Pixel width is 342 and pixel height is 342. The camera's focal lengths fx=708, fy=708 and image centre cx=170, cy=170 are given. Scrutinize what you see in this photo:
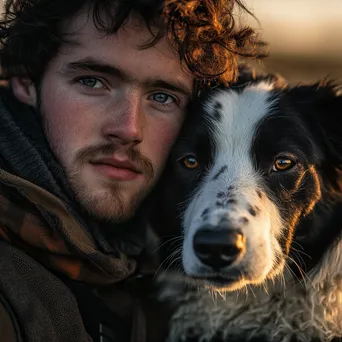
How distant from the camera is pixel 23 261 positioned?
2.65 m

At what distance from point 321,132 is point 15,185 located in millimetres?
1579

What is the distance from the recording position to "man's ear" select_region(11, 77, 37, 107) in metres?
3.48

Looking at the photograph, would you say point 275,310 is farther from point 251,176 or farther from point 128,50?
point 128,50

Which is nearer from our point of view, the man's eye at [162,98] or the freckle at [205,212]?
the freckle at [205,212]

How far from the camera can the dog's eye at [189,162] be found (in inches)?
134

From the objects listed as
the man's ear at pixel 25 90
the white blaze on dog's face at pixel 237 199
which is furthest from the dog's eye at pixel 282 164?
the man's ear at pixel 25 90

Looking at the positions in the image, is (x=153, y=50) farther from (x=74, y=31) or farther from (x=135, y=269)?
(x=135, y=269)

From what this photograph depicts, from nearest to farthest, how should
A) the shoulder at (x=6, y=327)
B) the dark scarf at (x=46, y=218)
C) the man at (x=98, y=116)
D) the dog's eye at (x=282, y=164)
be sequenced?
the shoulder at (x=6, y=327) → the dark scarf at (x=46, y=218) → the man at (x=98, y=116) → the dog's eye at (x=282, y=164)

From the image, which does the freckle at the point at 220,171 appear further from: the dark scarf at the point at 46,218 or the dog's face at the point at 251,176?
A: the dark scarf at the point at 46,218

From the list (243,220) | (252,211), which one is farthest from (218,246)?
(252,211)

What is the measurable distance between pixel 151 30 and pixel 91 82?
1.23 feet

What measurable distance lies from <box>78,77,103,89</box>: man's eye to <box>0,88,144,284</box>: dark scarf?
0.92 feet

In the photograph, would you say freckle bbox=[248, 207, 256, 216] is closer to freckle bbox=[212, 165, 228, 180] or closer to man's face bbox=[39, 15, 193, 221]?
freckle bbox=[212, 165, 228, 180]

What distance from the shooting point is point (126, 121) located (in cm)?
320
